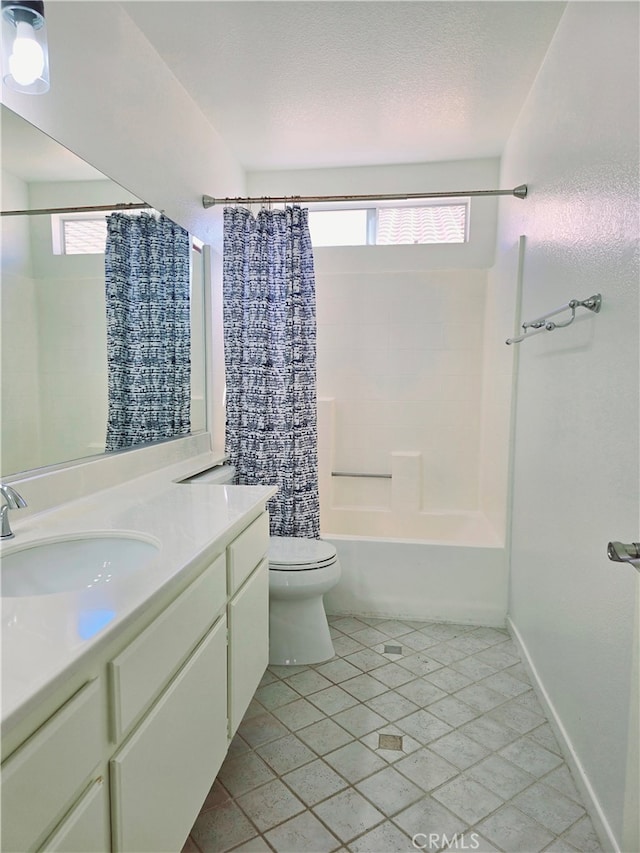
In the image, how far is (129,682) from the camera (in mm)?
857

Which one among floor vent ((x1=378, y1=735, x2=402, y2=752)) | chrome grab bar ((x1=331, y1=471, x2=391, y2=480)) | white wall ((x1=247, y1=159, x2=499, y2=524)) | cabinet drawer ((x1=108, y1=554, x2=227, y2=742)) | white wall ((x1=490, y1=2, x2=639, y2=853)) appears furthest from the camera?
chrome grab bar ((x1=331, y1=471, x2=391, y2=480))

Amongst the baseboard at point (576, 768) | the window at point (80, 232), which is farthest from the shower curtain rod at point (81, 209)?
the baseboard at point (576, 768)

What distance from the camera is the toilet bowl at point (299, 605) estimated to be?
7.00 ft

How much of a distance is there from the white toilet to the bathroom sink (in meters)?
0.97

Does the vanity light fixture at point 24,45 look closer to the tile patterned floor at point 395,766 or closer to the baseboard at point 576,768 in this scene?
the tile patterned floor at point 395,766

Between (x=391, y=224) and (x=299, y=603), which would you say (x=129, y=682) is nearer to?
(x=299, y=603)

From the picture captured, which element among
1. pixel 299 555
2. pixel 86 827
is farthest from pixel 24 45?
pixel 299 555

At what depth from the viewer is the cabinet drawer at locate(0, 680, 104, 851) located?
60 centimetres

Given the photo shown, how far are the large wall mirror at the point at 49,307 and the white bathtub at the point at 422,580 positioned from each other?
4.94 feet

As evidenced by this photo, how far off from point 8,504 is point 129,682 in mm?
538

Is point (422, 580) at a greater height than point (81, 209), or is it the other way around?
point (81, 209)

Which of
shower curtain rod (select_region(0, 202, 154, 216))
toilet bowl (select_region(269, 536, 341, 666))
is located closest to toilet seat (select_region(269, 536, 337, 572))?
toilet bowl (select_region(269, 536, 341, 666))

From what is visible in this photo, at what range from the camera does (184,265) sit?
7.79 ft

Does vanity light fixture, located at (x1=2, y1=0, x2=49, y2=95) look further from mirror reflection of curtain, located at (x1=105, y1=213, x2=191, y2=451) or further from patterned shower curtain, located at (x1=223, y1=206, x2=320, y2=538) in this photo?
patterned shower curtain, located at (x1=223, y1=206, x2=320, y2=538)
